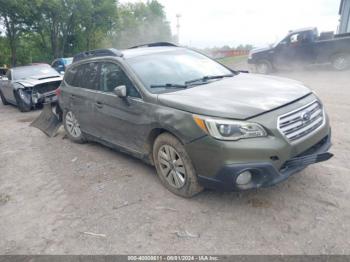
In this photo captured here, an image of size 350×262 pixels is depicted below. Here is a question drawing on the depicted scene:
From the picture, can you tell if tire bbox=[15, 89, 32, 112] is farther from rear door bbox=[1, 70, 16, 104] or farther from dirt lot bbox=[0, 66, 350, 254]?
dirt lot bbox=[0, 66, 350, 254]

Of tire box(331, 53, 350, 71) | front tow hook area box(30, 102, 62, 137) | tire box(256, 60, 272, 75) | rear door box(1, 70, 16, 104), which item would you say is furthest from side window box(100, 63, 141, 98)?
tire box(331, 53, 350, 71)

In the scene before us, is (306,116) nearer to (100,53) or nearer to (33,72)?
(100,53)

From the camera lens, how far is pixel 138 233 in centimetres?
303

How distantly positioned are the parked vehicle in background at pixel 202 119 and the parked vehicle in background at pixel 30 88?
5630 millimetres

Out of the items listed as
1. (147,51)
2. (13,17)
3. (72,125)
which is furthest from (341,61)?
(13,17)

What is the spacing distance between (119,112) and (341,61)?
1151cm

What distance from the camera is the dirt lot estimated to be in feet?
9.15

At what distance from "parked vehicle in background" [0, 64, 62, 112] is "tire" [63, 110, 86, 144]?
4.01 meters

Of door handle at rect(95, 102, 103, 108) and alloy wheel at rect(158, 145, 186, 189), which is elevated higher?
door handle at rect(95, 102, 103, 108)

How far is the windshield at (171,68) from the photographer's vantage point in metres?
3.86

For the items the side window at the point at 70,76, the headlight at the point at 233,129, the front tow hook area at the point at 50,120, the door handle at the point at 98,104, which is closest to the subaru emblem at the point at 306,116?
the headlight at the point at 233,129

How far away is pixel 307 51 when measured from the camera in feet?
42.1

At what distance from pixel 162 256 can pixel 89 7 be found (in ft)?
91.1

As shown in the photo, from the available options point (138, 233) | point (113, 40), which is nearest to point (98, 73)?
point (138, 233)
